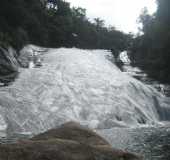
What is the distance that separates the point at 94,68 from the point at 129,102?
10536mm

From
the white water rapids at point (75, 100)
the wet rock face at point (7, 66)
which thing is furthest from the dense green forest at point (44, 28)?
the white water rapids at point (75, 100)

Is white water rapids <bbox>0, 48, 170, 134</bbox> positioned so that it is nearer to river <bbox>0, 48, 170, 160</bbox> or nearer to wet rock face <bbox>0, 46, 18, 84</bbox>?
river <bbox>0, 48, 170, 160</bbox>

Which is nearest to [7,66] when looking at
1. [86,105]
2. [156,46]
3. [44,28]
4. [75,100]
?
[75,100]

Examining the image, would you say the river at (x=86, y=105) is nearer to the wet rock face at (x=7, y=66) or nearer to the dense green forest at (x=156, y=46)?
the wet rock face at (x=7, y=66)

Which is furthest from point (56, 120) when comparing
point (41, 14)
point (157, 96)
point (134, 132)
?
point (41, 14)

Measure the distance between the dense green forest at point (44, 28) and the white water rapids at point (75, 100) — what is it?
39.3 ft

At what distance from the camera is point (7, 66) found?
43875 millimetres

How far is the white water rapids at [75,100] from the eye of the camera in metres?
31.8

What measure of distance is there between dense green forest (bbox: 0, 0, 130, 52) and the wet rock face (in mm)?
4547

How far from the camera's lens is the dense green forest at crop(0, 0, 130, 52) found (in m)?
60.2

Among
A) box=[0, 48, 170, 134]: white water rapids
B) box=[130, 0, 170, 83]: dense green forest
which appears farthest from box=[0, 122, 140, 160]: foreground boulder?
box=[130, 0, 170, 83]: dense green forest

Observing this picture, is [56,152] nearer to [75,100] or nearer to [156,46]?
[75,100]

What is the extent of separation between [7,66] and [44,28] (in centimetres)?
2948

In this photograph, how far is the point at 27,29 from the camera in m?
67.9
